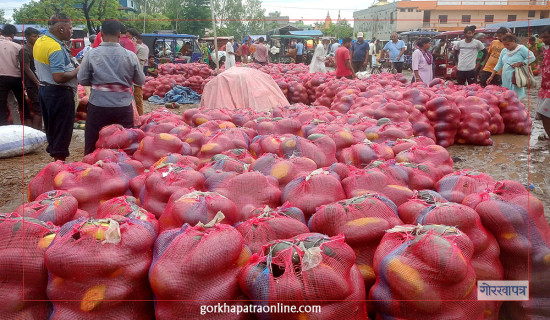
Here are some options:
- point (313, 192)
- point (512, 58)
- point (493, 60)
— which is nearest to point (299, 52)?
point (493, 60)

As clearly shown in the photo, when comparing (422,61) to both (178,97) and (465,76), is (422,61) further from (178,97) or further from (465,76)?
(178,97)

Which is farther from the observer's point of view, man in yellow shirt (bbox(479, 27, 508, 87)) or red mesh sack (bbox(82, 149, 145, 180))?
man in yellow shirt (bbox(479, 27, 508, 87))

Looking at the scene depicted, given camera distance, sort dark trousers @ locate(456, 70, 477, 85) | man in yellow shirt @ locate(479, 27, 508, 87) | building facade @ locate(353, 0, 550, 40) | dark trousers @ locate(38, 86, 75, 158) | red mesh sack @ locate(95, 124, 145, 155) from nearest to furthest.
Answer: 1. red mesh sack @ locate(95, 124, 145, 155)
2. dark trousers @ locate(38, 86, 75, 158)
3. man in yellow shirt @ locate(479, 27, 508, 87)
4. dark trousers @ locate(456, 70, 477, 85)
5. building facade @ locate(353, 0, 550, 40)

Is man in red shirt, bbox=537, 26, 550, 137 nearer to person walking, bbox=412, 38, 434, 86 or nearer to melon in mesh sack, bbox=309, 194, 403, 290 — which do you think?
person walking, bbox=412, 38, 434, 86

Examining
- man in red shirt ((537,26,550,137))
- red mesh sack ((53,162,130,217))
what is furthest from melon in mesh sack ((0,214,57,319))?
man in red shirt ((537,26,550,137))

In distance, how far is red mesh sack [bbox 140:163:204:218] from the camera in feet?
7.17

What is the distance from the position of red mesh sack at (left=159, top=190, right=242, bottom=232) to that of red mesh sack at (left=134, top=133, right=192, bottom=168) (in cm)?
106

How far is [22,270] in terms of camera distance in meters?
1.64

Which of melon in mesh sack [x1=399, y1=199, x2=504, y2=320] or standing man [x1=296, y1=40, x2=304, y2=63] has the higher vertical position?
standing man [x1=296, y1=40, x2=304, y2=63]

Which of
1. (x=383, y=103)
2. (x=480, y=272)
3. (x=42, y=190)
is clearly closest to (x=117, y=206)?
(x=42, y=190)

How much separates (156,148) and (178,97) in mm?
9029

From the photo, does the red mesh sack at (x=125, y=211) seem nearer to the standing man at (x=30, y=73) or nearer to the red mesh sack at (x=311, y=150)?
the red mesh sack at (x=311, y=150)

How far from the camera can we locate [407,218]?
2006 millimetres

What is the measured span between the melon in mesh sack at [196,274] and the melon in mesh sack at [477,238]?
2.97ft
